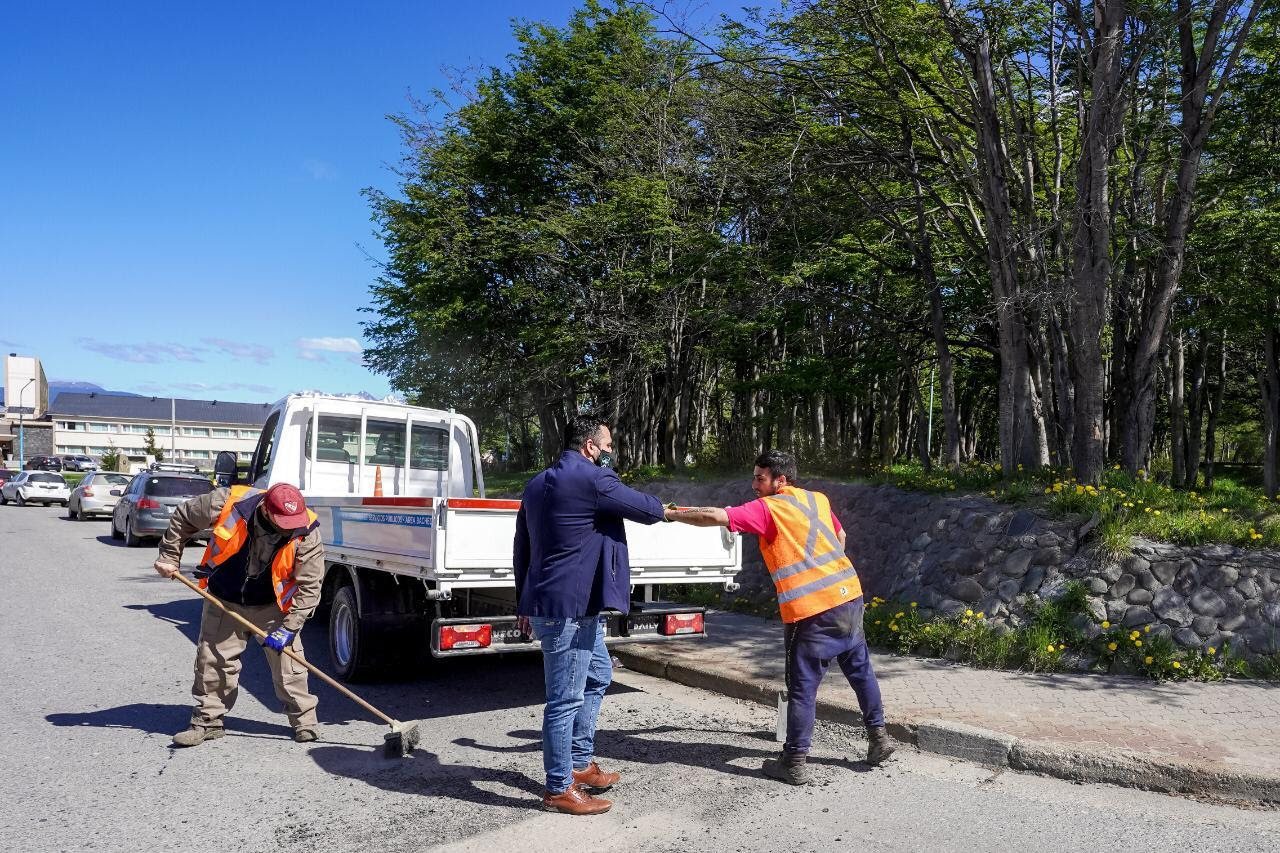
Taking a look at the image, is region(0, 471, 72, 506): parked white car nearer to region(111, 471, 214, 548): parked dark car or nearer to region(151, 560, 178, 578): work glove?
region(111, 471, 214, 548): parked dark car

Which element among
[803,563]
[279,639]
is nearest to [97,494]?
[279,639]

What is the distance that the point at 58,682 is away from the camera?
735 cm

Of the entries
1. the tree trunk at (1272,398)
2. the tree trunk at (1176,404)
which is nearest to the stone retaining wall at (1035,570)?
the tree trunk at (1272,398)

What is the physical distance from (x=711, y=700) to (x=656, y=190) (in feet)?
43.6

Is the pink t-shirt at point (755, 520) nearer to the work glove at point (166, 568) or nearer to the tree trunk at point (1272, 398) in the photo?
the work glove at point (166, 568)

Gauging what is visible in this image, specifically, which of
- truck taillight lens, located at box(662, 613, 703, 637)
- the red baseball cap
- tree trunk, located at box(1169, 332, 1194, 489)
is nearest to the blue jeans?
the red baseball cap

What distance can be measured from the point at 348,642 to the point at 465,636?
1644 millimetres

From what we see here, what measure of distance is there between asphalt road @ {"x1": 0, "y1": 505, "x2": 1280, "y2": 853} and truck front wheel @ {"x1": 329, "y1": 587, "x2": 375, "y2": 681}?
27cm

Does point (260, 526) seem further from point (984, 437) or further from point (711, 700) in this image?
point (984, 437)

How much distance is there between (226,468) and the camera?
929cm

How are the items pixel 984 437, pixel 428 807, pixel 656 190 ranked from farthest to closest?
pixel 984 437 → pixel 656 190 → pixel 428 807

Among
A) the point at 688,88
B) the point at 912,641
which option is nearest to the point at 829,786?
the point at 912,641

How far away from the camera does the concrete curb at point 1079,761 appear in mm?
4971

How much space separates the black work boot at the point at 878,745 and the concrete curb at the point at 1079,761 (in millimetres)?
518
